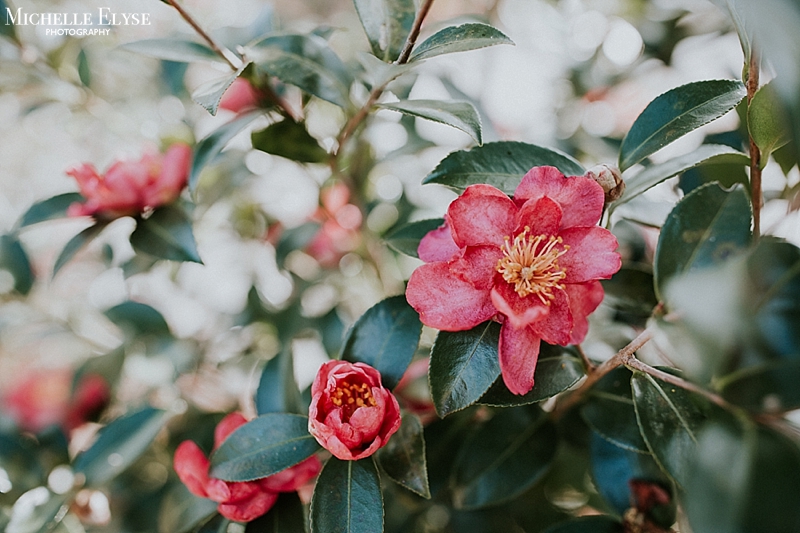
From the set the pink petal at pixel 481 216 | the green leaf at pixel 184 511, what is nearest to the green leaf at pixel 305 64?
the pink petal at pixel 481 216

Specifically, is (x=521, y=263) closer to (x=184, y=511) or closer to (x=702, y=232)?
(x=702, y=232)

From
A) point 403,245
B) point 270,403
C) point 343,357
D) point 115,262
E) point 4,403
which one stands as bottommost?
point 4,403

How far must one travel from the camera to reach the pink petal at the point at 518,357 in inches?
17.7

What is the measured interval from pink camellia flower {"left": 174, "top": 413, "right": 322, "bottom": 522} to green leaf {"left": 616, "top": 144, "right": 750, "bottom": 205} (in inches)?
16.6

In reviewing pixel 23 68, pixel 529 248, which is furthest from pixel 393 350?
pixel 23 68

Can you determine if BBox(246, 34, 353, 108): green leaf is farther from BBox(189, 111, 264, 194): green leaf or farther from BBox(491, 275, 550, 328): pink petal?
BBox(491, 275, 550, 328): pink petal

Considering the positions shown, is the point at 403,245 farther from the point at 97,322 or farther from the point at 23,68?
the point at 97,322

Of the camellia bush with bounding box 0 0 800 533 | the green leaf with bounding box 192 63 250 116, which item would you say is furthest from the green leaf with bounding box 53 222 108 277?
the green leaf with bounding box 192 63 250 116

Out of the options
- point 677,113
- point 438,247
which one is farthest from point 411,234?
point 677,113

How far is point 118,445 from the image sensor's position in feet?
2.37

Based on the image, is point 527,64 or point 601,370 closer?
point 601,370

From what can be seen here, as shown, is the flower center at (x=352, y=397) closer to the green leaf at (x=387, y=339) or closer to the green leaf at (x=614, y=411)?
the green leaf at (x=387, y=339)

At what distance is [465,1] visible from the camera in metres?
1.60

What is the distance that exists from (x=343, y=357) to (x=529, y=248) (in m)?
0.23
